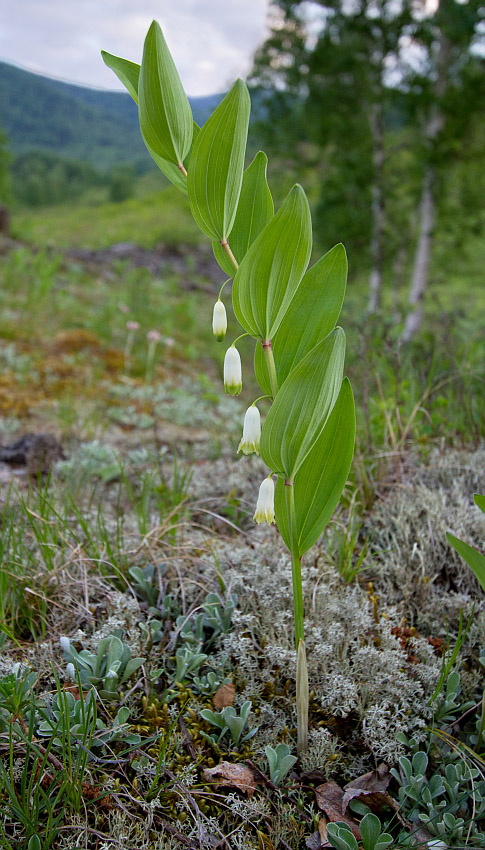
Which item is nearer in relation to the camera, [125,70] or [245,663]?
[125,70]

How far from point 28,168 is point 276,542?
60673 mm

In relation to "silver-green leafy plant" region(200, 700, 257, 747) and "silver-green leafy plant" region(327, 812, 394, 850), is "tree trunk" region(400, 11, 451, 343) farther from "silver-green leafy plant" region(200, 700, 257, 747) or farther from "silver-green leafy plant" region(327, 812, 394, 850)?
"silver-green leafy plant" region(327, 812, 394, 850)

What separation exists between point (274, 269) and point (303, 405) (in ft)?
0.87

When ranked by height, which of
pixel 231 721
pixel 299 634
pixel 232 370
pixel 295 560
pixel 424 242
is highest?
pixel 424 242

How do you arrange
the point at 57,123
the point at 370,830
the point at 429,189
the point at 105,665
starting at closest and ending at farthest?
the point at 370,830 < the point at 105,665 < the point at 429,189 < the point at 57,123

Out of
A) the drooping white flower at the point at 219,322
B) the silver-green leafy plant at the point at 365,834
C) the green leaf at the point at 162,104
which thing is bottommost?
the silver-green leafy plant at the point at 365,834

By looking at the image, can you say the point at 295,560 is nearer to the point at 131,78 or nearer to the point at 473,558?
the point at 473,558

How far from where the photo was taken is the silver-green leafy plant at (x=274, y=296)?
91 centimetres

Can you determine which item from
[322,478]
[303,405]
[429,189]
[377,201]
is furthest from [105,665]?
[377,201]

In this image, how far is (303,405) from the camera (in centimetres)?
92

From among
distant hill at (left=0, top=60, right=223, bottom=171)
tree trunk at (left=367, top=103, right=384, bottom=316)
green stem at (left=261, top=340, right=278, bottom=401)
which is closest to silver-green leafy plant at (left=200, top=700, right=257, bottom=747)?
green stem at (left=261, top=340, right=278, bottom=401)

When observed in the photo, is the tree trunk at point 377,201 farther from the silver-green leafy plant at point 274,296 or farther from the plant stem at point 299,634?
the plant stem at point 299,634

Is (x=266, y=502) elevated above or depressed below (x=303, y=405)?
below

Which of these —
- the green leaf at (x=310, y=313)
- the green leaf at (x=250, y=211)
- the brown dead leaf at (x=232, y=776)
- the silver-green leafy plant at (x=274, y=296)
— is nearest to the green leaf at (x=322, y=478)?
the silver-green leafy plant at (x=274, y=296)
